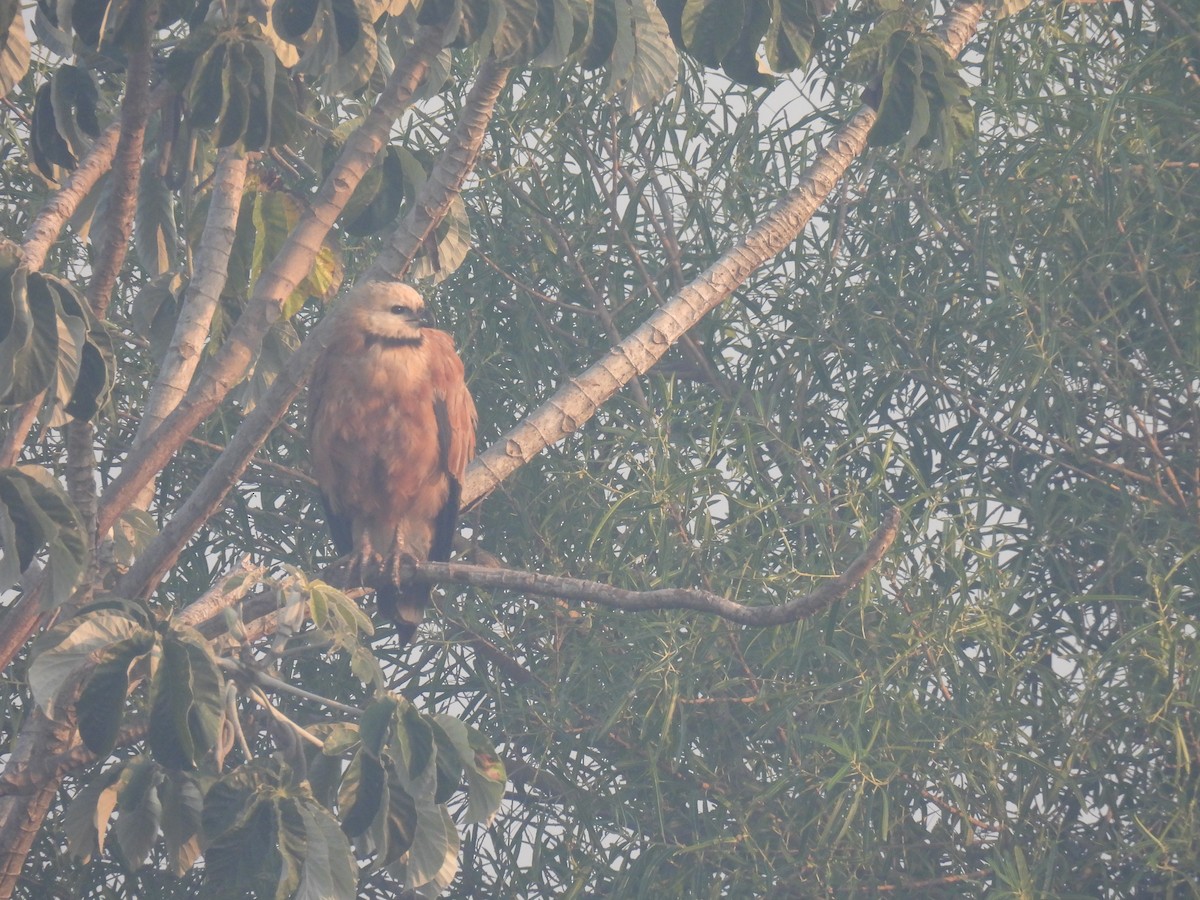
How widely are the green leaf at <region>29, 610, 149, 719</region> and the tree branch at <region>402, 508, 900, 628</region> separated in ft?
2.57

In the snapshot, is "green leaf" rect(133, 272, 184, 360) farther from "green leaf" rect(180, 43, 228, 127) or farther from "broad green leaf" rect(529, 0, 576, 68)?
"broad green leaf" rect(529, 0, 576, 68)

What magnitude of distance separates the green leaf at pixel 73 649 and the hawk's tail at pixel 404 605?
1638 mm

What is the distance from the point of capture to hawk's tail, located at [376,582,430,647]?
3.88 metres

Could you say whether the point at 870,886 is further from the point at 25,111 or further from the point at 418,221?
the point at 25,111

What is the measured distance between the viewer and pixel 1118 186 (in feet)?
11.8

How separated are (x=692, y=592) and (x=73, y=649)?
106 cm

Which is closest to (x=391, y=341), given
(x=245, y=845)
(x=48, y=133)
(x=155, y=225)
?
(x=155, y=225)

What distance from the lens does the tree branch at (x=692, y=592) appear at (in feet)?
7.82

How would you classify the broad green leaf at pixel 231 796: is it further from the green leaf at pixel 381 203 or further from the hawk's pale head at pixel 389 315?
the hawk's pale head at pixel 389 315

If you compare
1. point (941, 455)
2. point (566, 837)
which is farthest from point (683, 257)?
point (566, 837)

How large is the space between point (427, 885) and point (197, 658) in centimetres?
66

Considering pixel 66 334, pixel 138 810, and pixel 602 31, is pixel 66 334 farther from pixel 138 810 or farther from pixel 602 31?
pixel 602 31

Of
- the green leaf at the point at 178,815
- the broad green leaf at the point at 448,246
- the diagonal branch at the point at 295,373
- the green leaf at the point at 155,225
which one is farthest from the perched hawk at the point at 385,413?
the green leaf at the point at 178,815

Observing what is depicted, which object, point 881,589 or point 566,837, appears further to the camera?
point 566,837
